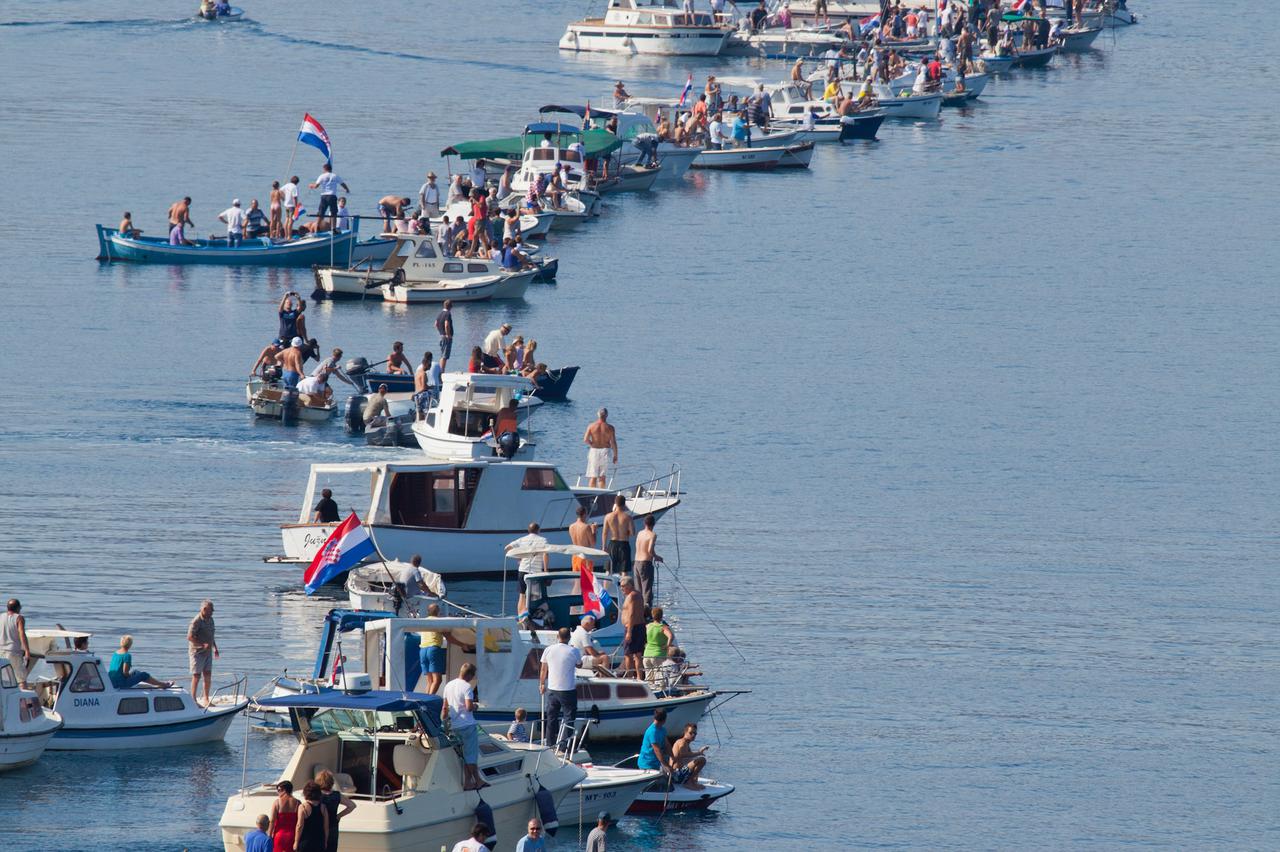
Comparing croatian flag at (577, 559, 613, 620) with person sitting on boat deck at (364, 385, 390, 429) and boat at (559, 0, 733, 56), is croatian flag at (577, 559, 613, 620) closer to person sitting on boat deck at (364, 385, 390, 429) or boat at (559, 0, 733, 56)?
person sitting on boat deck at (364, 385, 390, 429)

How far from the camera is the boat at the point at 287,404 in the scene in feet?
165

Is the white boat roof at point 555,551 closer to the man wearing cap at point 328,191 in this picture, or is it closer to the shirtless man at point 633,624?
the shirtless man at point 633,624

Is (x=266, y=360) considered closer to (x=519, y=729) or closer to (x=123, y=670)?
(x=123, y=670)

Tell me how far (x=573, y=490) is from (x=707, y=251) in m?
35.3

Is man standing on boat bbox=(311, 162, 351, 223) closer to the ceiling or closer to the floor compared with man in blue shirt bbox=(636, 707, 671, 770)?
closer to the ceiling

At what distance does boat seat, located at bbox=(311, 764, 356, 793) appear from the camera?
81.5 feet

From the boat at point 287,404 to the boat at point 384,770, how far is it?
25289 millimetres

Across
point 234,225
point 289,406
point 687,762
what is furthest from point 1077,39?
point 687,762

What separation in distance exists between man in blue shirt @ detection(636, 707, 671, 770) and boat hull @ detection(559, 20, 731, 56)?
9508 centimetres

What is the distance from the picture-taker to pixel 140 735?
98.4ft

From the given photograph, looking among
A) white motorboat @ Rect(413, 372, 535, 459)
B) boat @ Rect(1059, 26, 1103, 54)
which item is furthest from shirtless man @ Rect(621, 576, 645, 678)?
boat @ Rect(1059, 26, 1103, 54)

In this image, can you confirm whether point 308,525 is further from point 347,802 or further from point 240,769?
point 347,802

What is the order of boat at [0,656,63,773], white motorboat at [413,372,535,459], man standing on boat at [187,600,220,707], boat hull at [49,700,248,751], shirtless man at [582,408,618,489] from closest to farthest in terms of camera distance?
boat at [0,656,63,773] < boat hull at [49,700,248,751] < man standing on boat at [187,600,220,707] < shirtless man at [582,408,618,489] < white motorboat at [413,372,535,459]

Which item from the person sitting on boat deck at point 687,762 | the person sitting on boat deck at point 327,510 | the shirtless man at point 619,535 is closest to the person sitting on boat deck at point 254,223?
the person sitting on boat deck at point 327,510
